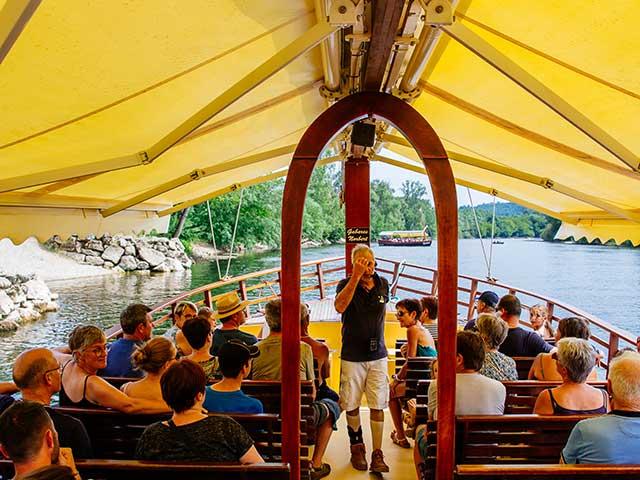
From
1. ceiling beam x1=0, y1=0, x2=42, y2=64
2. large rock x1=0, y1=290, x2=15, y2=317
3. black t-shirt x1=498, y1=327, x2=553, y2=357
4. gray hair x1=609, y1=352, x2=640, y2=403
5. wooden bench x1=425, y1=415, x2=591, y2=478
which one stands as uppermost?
ceiling beam x1=0, y1=0, x2=42, y2=64

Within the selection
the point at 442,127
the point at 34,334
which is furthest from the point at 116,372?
the point at 34,334

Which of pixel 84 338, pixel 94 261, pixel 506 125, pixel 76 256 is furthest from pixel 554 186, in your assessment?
pixel 94 261

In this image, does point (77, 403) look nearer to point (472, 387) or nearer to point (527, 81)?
point (472, 387)

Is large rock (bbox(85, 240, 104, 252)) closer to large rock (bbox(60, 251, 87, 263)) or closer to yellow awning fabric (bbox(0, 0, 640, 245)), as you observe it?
large rock (bbox(60, 251, 87, 263))

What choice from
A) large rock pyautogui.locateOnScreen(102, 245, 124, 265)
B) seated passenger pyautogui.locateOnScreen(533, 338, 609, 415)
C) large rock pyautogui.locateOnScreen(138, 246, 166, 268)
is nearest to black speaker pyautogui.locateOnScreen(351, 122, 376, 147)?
seated passenger pyautogui.locateOnScreen(533, 338, 609, 415)

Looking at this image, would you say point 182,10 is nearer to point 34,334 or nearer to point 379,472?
point 379,472

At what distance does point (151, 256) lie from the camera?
65.1 ft

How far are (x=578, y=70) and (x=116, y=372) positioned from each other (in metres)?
2.62

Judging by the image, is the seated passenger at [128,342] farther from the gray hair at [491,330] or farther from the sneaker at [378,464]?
the gray hair at [491,330]

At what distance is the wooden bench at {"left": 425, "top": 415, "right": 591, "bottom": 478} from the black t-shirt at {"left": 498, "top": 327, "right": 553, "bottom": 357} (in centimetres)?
105

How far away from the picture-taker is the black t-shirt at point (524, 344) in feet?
9.46

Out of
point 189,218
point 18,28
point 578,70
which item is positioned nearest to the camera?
point 18,28

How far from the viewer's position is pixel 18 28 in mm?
1150

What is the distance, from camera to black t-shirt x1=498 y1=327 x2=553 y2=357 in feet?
9.46
